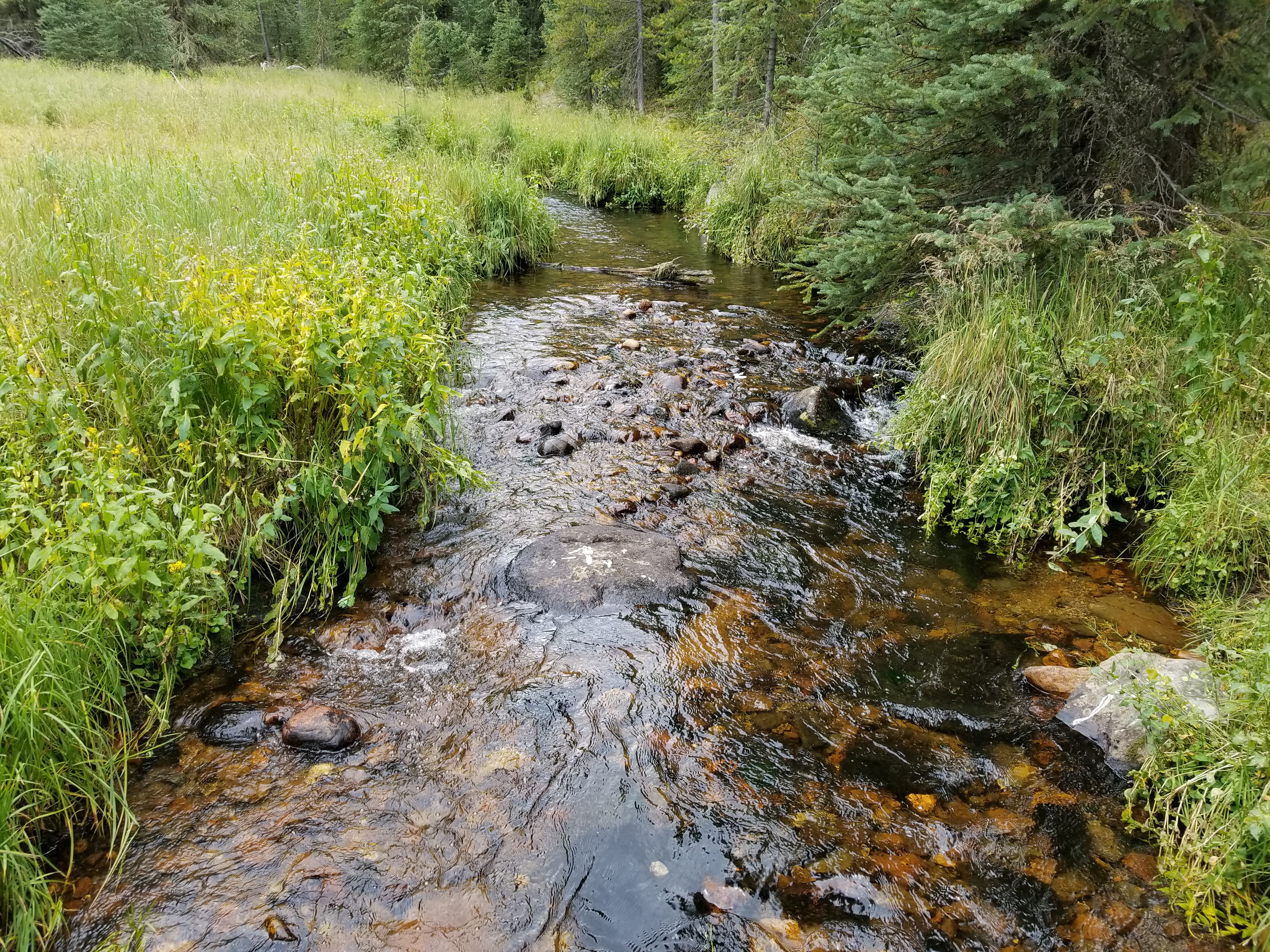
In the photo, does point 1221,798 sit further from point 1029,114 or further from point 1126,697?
point 1029,114

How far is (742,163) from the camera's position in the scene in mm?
11375

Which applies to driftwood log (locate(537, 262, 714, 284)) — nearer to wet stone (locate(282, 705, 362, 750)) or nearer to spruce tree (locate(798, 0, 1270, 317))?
spruce tree (locate(798, 0, 1270, 317))

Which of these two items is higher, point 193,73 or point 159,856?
point 193,73

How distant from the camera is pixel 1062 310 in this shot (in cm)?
496

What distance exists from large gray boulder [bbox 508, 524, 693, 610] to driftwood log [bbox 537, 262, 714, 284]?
253 inches

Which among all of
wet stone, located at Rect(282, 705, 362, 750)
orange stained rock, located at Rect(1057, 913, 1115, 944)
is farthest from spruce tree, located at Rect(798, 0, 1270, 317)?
wet stone, located at Rect(282, 705, 362, 750)

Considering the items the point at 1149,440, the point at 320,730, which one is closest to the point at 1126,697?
the point at 1149,440

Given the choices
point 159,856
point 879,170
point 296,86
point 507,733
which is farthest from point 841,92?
point 296,86

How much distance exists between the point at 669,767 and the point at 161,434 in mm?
2979

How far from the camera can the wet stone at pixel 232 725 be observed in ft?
9.55

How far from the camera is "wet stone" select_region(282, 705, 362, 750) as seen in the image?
2916 millimetres

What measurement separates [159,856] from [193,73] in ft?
91.2

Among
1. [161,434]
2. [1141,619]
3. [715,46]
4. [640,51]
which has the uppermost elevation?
[640,51]

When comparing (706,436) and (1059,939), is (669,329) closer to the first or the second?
(706,436)
